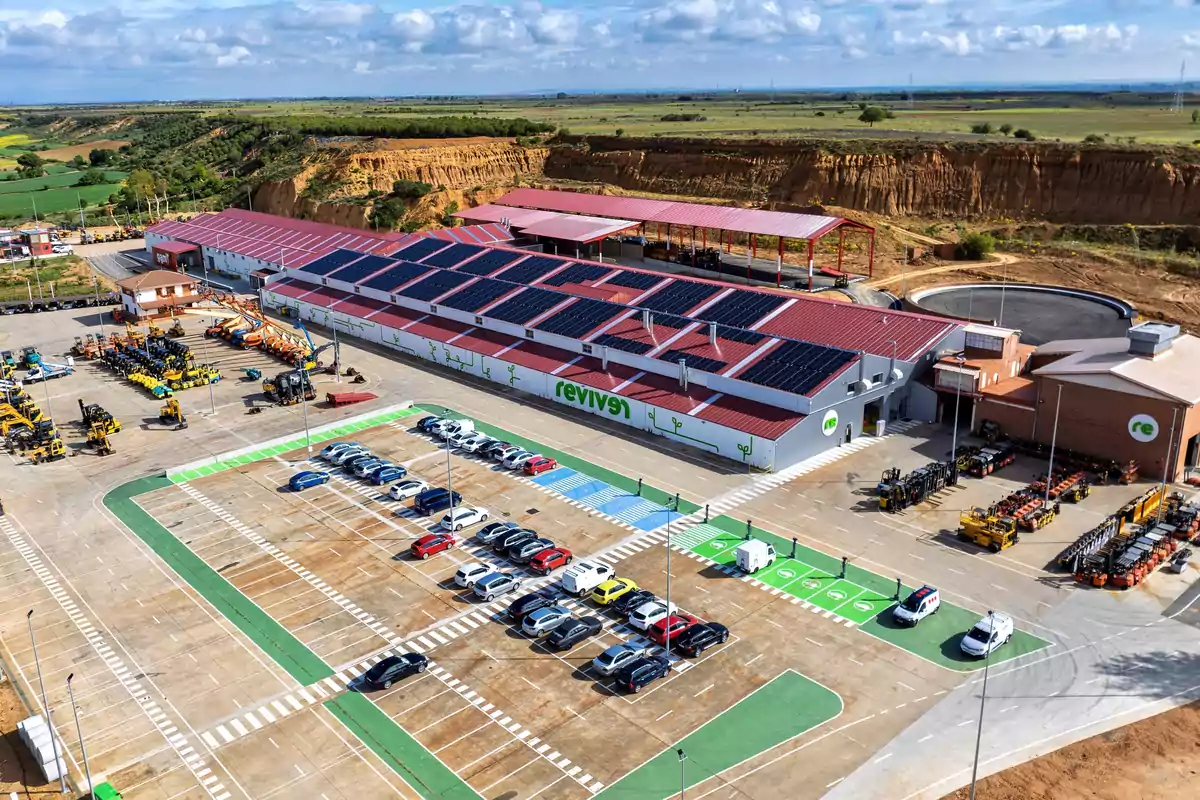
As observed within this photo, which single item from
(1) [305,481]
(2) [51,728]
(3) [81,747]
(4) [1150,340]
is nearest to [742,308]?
(4) [1150,340]

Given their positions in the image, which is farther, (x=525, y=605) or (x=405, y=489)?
(x=405, y=489)

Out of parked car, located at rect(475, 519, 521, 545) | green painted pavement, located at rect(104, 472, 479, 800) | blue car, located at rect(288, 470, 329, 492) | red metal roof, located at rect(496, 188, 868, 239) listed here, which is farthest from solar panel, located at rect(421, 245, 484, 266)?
parked car, located at rect(475, 519, 521, 545)

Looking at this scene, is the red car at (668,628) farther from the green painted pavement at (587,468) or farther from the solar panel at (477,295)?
the solar panel at (477,295)

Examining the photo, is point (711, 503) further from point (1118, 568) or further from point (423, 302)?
point (423, 302)

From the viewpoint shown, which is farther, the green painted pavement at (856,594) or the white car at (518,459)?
the white car at (518,459)

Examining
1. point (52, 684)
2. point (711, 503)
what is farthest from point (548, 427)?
point (52, 684)

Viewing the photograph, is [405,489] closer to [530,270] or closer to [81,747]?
[81,747]

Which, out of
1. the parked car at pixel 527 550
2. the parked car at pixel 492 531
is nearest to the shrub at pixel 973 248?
the parked car at pixel 492 531

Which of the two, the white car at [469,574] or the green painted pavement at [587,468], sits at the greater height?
the green painted pavement at [587,468]
